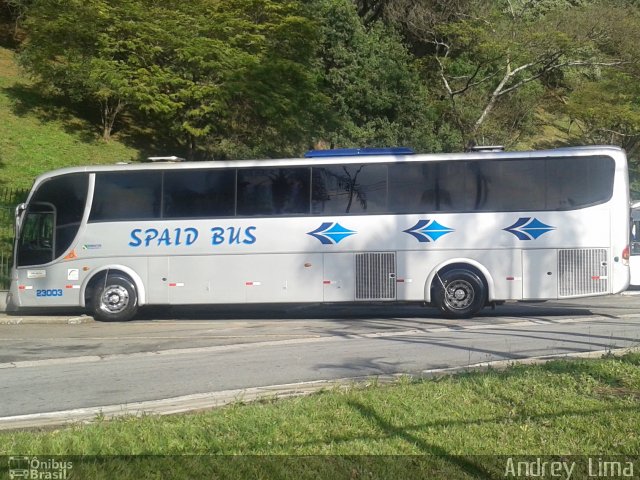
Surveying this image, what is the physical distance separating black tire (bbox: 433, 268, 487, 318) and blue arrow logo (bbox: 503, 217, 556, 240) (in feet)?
3.96

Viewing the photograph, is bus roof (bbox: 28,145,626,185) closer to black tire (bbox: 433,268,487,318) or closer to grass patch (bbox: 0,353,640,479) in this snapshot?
black tire (bbox: 433,268,487,318)

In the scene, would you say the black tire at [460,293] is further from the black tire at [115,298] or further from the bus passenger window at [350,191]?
the black tire at [115,298]

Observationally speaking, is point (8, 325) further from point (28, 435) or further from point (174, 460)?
point (174, 460)

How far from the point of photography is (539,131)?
1722 inches

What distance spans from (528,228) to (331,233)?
4026mm

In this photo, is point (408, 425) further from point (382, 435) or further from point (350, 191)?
point (350, 191)

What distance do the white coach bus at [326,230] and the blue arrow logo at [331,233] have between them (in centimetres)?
2

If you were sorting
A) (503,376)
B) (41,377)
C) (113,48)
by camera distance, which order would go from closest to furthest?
(503,376)
(41,377)
(113,48)

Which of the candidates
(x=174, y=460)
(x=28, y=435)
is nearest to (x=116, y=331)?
(x=28, y=435)

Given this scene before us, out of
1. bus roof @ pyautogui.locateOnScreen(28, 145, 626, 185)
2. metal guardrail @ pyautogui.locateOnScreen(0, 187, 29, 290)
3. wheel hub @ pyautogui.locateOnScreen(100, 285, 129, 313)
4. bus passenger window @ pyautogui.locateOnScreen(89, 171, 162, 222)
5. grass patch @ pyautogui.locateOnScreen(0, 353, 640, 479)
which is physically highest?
bus roof @ pyautogui.locateOnScreen(28, 145, 626, 185)

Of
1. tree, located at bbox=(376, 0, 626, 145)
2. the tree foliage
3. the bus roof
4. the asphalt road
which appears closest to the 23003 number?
the asphalt road

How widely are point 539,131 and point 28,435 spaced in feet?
135

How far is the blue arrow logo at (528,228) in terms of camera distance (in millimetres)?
15641

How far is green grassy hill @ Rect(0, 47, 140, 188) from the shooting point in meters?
25.2
